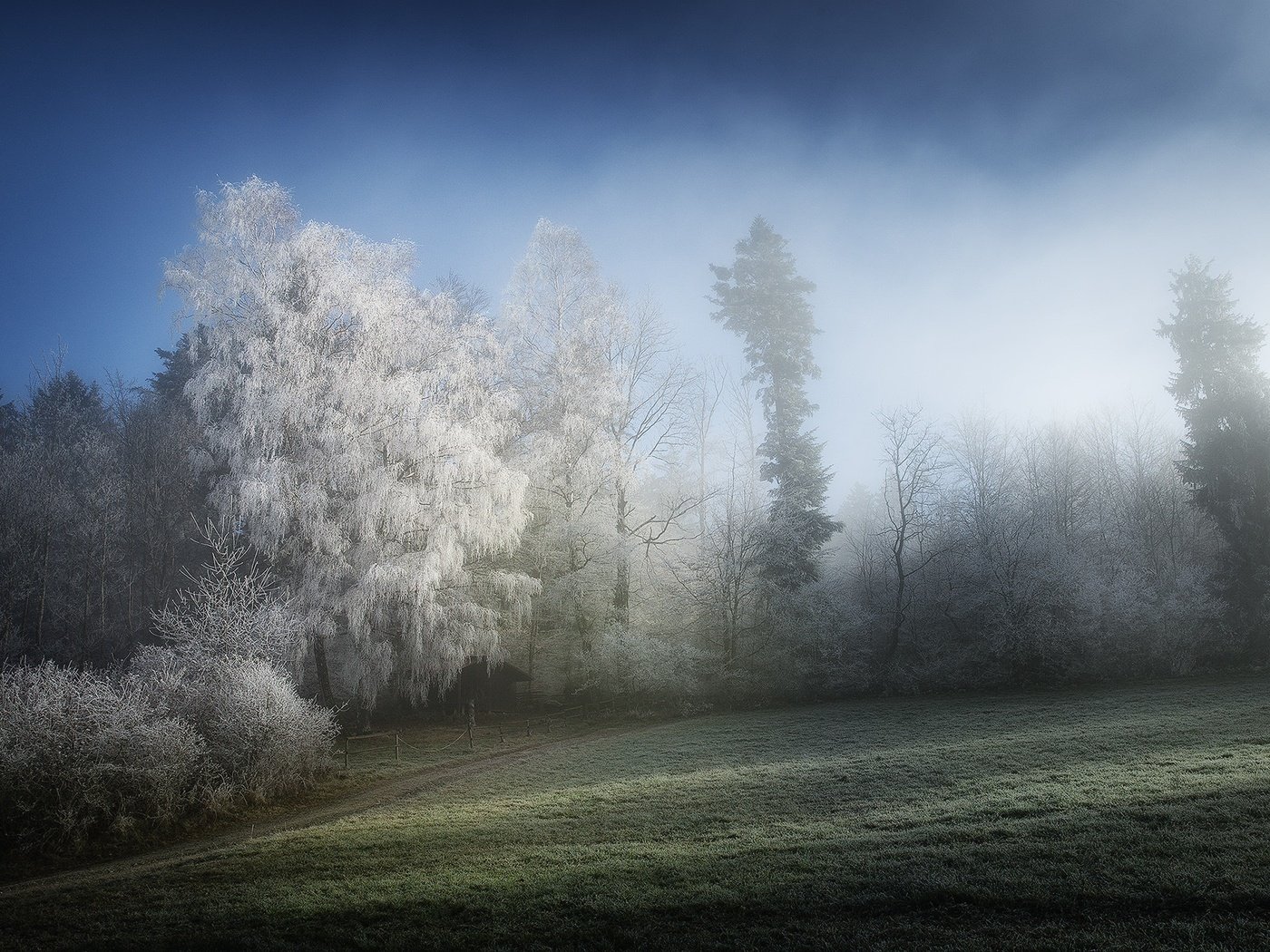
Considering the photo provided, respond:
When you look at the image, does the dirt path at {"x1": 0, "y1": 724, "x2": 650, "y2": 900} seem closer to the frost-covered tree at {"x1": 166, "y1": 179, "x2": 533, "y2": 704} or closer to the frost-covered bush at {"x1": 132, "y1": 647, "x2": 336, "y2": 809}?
the frost-covered bush at {"x1": 132, "y1": 647, "x2": 336, "y2": 809}

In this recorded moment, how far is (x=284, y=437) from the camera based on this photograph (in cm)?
1875

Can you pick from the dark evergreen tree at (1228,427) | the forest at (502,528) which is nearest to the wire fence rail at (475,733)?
the forest at (502,528)

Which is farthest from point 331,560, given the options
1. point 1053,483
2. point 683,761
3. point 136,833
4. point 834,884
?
point 1053,483

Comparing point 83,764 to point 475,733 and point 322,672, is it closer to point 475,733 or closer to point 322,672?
point 322,672

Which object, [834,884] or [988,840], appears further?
[988,840]

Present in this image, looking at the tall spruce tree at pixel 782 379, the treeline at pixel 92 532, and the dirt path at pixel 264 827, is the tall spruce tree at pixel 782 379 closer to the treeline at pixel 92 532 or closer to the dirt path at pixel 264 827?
the dirt path at pixel 264 827

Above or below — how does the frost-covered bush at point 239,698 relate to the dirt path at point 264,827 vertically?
above

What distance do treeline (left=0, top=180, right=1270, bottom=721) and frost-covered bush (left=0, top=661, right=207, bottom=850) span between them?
5.21m

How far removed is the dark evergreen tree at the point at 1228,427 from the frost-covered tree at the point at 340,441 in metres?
28.7

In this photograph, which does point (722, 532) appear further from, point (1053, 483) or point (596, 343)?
point (1053, 483)

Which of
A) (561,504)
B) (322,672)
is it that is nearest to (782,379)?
(561,504)

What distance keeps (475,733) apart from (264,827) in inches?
422

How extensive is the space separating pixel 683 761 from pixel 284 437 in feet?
46.2

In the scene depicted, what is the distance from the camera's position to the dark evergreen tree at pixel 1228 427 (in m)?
26.2
